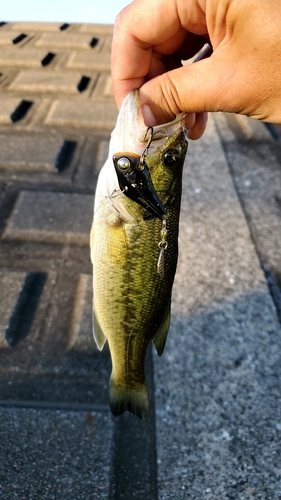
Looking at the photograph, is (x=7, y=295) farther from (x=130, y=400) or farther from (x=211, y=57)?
(x=211, y=57)

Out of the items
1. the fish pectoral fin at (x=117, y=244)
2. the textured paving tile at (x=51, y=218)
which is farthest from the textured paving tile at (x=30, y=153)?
the fish pectoral fin at (x=117, y=244)

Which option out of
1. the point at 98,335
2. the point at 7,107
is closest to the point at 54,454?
the point at 98,335

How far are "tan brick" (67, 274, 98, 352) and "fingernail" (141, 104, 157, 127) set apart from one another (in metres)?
1.29

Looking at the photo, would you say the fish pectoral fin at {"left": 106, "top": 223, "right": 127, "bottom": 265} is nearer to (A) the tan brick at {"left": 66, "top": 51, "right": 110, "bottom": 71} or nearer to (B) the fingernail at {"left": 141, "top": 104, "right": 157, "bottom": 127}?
(B) the fingernail at {"left": 141, "top": 104, "right": 157, "bottom": 127}

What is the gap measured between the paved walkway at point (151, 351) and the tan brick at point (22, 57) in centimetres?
198

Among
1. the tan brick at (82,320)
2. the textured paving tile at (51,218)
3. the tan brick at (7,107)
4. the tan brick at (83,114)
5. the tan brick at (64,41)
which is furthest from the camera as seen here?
the tan brick at (64,41)

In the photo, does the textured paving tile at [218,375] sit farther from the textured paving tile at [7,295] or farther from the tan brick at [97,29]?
the tan brick at [97,29]

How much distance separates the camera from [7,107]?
14.6 feet

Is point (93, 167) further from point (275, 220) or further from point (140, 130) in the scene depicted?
point (140, 130)

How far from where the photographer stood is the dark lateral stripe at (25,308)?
93.5 inches

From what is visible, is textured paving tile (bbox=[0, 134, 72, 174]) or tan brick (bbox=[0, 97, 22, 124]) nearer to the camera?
textured paving tile (bbox=[0, 134, 72, 174])

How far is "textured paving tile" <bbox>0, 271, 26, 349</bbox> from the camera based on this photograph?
2.36 meters

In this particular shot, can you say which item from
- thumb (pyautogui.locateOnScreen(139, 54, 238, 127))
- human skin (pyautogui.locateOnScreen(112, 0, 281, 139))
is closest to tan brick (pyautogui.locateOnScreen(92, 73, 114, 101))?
→ human skin (pyautogui.locateOnScreen(112, 0, 281, 139))

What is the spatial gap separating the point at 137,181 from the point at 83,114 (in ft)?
11.2
